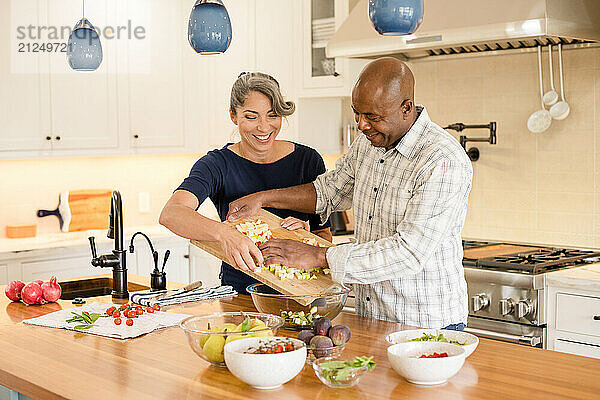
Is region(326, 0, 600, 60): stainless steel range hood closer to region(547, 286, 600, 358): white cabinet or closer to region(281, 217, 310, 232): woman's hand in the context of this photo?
region(547, 286, 600, 358): white cabinet

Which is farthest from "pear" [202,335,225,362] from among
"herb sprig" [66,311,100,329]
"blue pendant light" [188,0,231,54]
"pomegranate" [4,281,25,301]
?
"pomegranate" [4,281,25,301]

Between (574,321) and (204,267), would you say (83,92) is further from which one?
A: (574,321)

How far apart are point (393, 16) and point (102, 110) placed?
3008 mm

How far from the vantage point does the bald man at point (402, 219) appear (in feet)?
7.55

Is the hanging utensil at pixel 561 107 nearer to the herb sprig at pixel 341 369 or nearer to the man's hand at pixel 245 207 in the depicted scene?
the man's hand at pixel 245 207

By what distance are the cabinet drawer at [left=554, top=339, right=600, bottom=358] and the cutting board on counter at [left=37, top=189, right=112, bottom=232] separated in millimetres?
2921

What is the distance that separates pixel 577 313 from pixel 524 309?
22 cm

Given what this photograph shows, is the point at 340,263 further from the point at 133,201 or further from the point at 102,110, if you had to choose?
the point at 133,201

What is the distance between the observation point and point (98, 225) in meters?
5.14

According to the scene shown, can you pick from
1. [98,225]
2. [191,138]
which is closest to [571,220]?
[191,138]

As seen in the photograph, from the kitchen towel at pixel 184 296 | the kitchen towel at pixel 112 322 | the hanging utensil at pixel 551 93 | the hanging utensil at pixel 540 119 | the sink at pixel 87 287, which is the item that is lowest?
the sink at pixel 87 287

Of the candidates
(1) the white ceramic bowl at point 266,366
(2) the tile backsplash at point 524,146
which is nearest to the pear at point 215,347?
(1) the white ceramic bowl at point 266,366

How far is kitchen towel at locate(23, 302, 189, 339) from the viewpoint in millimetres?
2395

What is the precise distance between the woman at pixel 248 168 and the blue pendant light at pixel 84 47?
816mm
